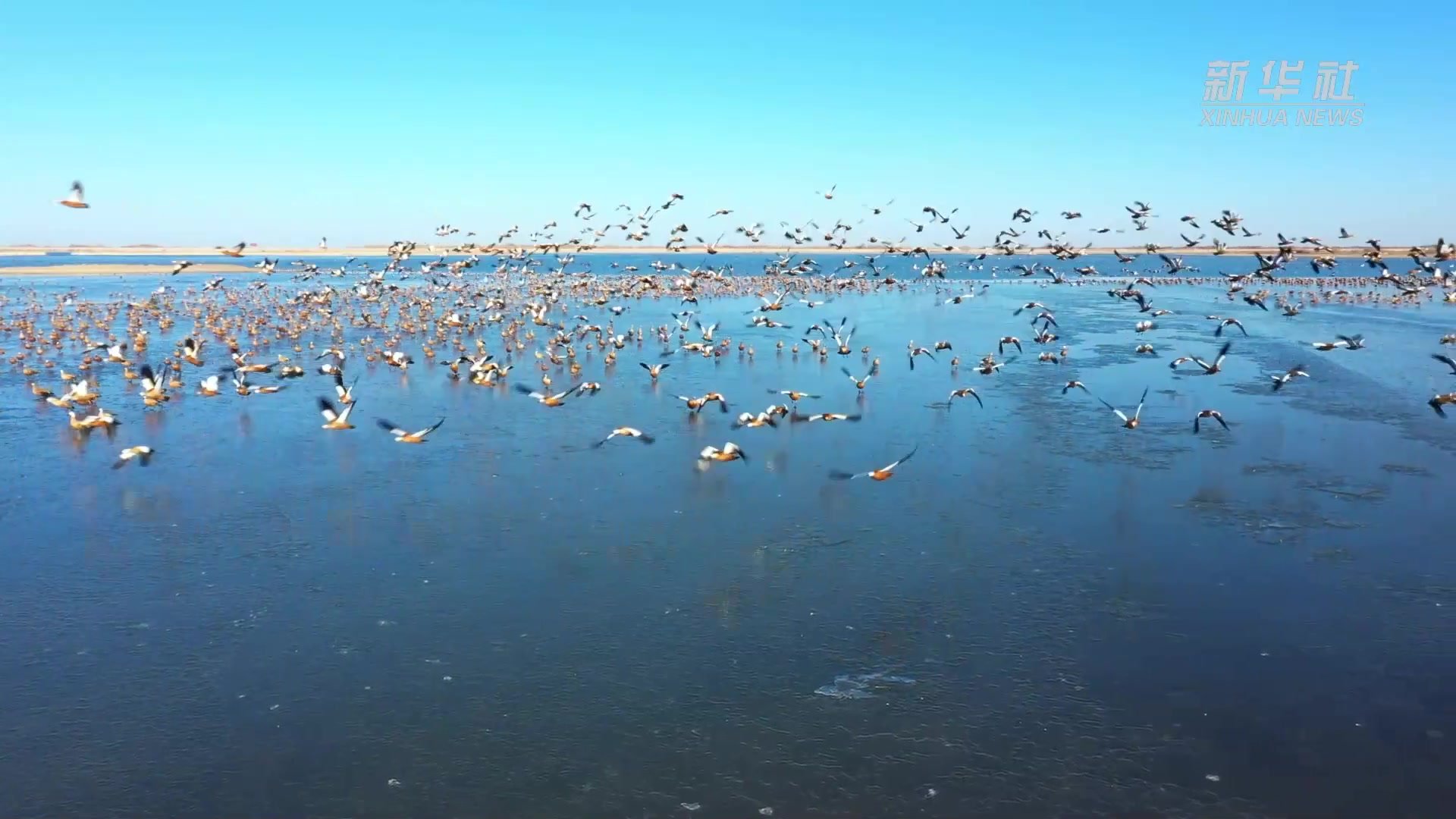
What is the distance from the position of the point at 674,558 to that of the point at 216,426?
16923 mm

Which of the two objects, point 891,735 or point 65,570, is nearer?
point 891,735

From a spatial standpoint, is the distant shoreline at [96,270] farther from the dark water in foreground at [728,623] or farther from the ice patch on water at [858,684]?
the ice patch on water at [858,684]

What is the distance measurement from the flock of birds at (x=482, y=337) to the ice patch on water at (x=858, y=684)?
7.87 metres

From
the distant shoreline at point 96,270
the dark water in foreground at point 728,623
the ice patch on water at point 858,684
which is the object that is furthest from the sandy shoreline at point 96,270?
the ice patch on water at point 858,684

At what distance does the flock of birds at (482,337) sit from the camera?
28.5 m

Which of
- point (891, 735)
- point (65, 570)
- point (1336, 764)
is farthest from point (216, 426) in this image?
point (1336, 764)

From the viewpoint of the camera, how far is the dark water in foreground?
11.4 m

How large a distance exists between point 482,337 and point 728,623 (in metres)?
36.6

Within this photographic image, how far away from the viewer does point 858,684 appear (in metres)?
13.4

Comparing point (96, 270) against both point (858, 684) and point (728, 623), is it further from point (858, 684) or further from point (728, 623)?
point (858, 684)

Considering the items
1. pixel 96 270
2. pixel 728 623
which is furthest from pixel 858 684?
pixel 96 270

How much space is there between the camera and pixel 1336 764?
1163 cm

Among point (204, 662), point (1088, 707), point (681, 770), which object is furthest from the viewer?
point (204, 662)

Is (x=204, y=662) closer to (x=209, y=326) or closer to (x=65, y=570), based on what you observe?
(x=65, y=570)
